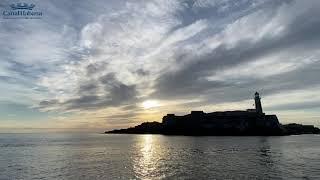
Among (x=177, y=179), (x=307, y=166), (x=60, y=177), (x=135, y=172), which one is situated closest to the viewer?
(x=177, y=179)

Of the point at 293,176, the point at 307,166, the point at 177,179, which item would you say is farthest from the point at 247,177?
the point at 307,166

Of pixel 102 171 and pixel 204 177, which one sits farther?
pixel 102 171

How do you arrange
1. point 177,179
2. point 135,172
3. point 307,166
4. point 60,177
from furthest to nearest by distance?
1. point 307,166
2. point 135,172
3. point 60,177
4. point 177,179

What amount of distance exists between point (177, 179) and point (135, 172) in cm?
1188

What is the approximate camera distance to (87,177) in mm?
58031

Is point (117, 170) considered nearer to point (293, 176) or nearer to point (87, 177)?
point (87, 177)

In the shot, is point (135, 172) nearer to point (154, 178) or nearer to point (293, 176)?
point (154, 178)

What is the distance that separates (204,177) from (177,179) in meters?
4.93

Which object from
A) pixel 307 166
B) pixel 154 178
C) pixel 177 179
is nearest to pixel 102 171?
pixel 154 178

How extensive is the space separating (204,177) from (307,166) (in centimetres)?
2532

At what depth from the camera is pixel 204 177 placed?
186 ft

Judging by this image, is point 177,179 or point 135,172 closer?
point 177,179

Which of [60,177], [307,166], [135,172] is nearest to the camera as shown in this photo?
[60,177]

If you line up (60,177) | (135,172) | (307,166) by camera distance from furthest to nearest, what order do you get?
(307,166) → (135,172) → (60,177)
